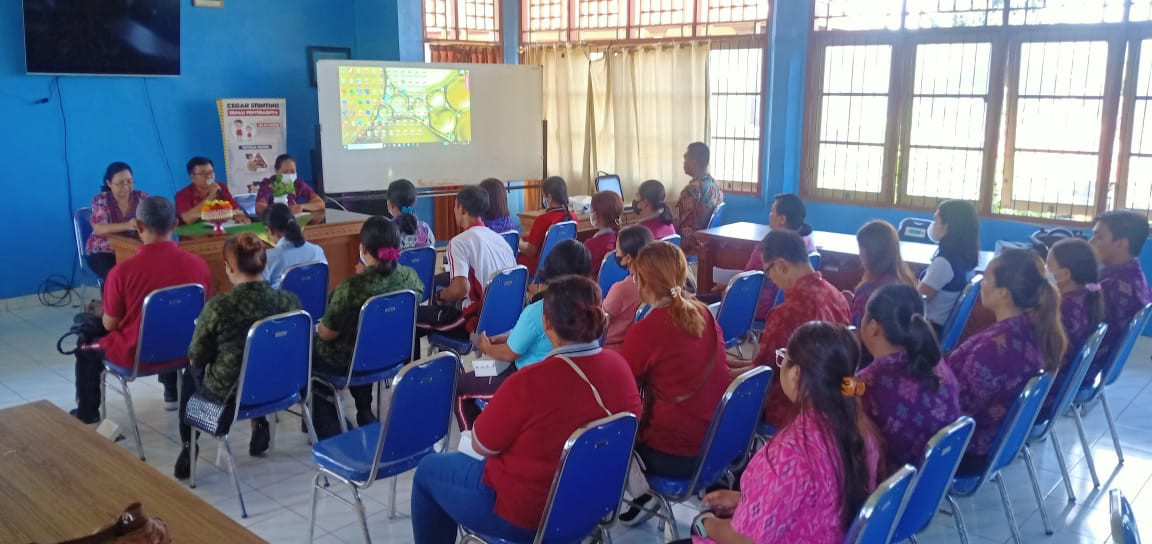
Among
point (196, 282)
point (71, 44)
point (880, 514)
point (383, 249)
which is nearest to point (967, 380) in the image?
point (880, 514)

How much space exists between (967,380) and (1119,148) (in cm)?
435

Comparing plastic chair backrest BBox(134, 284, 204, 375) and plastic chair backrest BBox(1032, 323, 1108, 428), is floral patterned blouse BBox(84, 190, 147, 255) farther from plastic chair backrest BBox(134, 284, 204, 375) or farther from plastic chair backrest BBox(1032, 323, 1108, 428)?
plastic chair backrest BBox(1032, 323, 1108, 428)

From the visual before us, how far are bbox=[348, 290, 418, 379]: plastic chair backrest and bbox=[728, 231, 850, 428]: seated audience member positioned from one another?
55.4 inches

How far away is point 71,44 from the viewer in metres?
6.53

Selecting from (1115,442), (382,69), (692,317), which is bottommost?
(1115,442)

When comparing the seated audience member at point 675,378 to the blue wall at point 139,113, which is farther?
the blue wall at point 139,113

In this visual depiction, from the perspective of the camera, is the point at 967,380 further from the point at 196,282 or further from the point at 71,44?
the point at 71,44

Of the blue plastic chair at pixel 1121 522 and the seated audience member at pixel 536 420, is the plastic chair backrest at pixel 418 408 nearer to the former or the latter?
the seated audience member at pixel 536 420

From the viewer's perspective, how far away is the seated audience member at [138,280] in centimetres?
380

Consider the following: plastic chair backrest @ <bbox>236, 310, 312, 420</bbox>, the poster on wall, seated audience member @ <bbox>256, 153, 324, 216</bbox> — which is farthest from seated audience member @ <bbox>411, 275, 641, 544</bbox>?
the poster on wall

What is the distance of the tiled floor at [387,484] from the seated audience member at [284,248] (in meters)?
0.79

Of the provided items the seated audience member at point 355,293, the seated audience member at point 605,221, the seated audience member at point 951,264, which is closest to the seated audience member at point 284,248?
the seated audience member at point 355,293

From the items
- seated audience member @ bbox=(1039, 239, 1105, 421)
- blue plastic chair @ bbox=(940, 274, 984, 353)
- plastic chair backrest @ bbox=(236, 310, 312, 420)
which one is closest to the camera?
plastic chair backrest @ bbox=(236, 310, 312, 420)

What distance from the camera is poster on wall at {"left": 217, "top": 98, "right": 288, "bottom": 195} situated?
7469 mm
